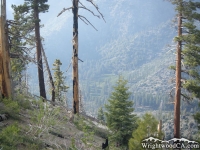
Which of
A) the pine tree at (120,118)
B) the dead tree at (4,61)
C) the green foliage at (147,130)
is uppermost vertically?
the dead tree at (4,61)

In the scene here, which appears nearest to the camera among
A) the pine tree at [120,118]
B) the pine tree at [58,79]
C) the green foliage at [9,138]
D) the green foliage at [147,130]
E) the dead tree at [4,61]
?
the green foliage at [9,138]

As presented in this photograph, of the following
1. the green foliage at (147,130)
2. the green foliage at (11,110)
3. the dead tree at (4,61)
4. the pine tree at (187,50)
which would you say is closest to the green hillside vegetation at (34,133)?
the green foliage at (11,110)

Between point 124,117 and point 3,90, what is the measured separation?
584 cm

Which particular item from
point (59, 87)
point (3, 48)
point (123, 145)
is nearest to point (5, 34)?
point (3, 48)

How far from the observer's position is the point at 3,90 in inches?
381

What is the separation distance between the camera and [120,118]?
12.0 metres

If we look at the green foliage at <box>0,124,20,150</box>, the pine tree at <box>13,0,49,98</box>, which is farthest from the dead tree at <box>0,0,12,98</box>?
the pine tree at <box>13,0,49,98</box>

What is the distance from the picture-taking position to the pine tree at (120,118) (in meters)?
12.0

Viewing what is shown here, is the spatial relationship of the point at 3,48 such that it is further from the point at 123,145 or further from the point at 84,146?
the point at 123,145

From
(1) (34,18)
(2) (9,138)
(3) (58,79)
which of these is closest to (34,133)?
(2) (9,138)

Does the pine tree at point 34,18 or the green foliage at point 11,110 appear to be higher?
the pine tree at point 34,18

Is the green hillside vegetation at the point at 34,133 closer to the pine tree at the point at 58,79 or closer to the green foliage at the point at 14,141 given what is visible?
the green foliage at the point at 14,141

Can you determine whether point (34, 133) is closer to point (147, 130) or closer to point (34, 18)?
point (147, 130)

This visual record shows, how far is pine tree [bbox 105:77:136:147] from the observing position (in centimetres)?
1201
